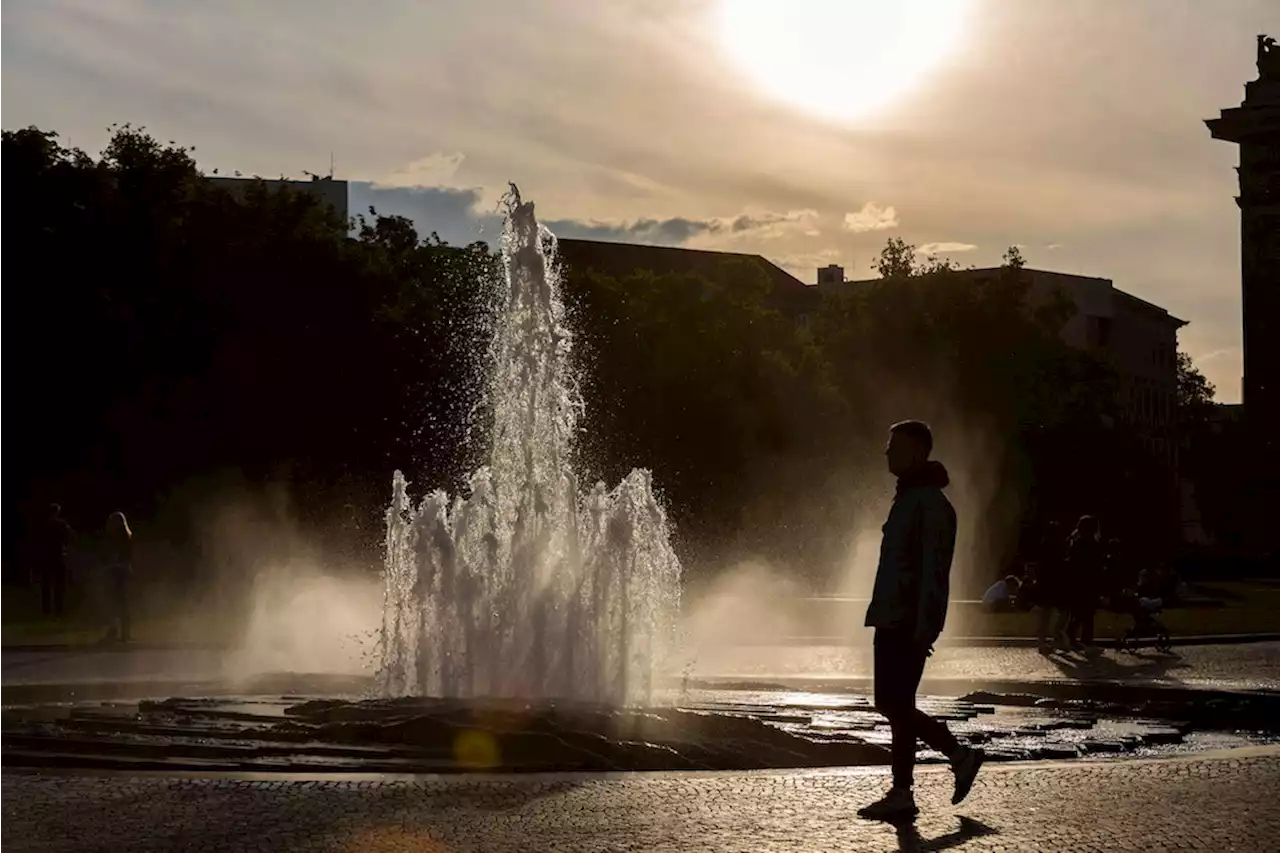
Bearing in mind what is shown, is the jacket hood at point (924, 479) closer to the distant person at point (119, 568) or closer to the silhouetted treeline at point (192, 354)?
the distant person at point (119, 568)

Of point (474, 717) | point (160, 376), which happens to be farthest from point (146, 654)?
point (160, 376)

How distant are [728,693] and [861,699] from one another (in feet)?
4.69

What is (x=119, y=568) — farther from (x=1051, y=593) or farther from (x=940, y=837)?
(x=940, y=837)

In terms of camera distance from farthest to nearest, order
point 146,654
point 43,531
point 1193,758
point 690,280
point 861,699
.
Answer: point 690,280, point 43,531, point 146,654, point 861,699, point 1193,758

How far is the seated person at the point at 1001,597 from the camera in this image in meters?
40.0

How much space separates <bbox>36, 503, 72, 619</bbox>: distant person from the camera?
34.5 m

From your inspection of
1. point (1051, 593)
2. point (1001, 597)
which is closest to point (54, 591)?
point (1051, 593)

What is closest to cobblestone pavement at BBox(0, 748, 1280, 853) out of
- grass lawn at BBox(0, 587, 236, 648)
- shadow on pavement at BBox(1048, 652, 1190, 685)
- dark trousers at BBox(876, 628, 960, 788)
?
dark trousers at BBox(876, 628, 960, 788)

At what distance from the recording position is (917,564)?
1134 cm

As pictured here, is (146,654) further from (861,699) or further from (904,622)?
(904,622)

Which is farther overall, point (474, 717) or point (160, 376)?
point (160, 376)

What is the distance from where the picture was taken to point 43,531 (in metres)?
34.8

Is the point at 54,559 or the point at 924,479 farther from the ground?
the point at 924,479

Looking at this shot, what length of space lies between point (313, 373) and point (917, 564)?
44.0 metres
